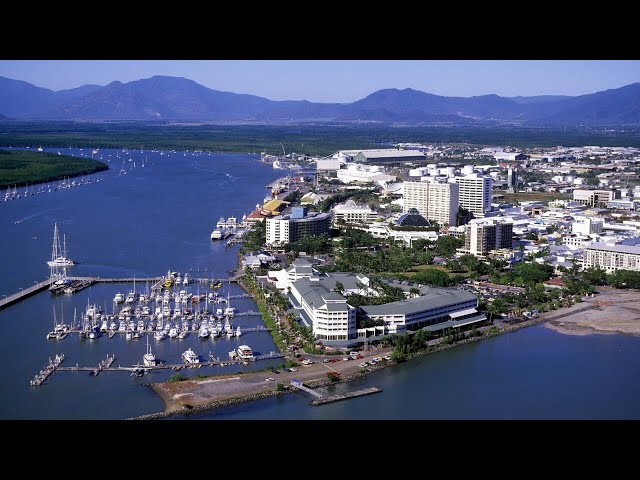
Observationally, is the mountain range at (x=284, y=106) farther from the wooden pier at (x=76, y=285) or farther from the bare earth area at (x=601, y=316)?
the wooden pier at (x=76, y=285)

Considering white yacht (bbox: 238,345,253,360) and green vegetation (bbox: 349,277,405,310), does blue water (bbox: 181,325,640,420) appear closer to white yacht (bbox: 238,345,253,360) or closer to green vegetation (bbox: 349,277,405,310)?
white yacht (bbox: 238,345,253,360)

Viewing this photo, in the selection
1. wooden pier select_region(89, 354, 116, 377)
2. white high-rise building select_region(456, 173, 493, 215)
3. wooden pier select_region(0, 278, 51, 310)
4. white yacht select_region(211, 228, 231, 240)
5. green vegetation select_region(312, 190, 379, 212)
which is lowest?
wooden pier select_region(89, 354, 116, 377)

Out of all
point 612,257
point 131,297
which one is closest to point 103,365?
point 131,297

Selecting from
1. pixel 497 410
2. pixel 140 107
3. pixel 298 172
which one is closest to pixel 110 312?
pixel 497 410

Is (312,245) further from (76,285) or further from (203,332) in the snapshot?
(203,332)

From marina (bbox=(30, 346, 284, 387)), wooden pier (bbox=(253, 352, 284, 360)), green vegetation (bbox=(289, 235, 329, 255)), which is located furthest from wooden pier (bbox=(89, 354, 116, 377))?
green vegetation (bbox=(289, 235, 329, 255))

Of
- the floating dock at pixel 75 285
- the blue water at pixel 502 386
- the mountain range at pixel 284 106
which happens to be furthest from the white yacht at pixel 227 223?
the mountain range at pixel 284 106
